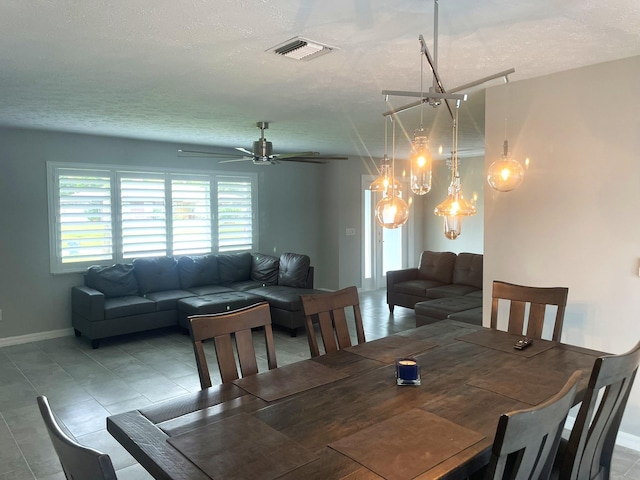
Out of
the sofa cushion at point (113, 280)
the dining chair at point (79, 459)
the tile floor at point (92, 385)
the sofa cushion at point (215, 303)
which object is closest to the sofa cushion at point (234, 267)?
the sofa cushion at point (215, 303)

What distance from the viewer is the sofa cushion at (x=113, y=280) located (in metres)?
5.67

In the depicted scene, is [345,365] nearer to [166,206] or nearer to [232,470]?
[232,470]

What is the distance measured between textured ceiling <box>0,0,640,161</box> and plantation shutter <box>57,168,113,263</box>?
1.16 meters

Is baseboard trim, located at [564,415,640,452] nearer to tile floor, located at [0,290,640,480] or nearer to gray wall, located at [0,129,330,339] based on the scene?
tile floor, located at [0,290,640,480]

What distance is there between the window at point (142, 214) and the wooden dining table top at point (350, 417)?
14.9 feet

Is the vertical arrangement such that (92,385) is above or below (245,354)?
below

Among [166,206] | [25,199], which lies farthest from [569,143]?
[25,199]

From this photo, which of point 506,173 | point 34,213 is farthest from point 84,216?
point 506,173

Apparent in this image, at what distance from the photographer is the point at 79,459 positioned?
1.01 metres

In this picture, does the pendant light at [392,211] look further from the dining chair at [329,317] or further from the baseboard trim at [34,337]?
the baseboard trim at [34,337]

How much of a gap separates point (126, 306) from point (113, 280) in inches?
21.6

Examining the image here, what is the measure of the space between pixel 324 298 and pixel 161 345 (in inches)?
128

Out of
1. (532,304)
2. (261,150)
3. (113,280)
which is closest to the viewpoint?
(532,304)

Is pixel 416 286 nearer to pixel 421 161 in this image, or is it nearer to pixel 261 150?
pixel 261 150
